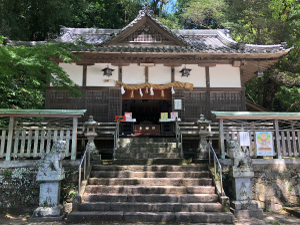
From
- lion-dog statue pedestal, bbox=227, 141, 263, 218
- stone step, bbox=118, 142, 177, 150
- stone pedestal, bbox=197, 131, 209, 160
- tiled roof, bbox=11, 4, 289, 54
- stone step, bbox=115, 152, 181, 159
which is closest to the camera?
lion-dog statue pedestal, bbox=227, 141, 263, 218

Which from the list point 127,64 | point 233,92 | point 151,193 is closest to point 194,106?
point 233,92

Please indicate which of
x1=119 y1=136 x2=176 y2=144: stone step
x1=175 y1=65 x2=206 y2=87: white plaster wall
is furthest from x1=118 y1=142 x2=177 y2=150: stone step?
x1=175 y1=65 x2=206 y2=87: white plaster wall

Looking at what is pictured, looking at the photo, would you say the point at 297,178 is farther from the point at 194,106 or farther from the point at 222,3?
the point at 222,3

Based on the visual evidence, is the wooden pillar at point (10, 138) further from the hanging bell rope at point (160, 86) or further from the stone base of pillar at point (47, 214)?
the hanging bell rope at point (160, 86)

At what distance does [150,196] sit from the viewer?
248 inches

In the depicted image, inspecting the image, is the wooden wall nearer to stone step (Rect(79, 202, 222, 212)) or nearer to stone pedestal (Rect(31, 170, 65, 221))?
stone pedestal (Rect(31, 170, 65, 221))

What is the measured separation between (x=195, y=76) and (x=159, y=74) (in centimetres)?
188

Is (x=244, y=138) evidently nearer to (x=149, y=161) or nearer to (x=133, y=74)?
(x=149, y=161)

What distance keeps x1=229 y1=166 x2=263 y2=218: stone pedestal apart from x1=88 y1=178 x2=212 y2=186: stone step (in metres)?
0.80

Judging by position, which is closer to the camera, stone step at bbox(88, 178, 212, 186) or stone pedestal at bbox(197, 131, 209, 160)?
stone step at bbox(88, 178, 212, 186)

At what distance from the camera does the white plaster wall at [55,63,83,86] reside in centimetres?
1118

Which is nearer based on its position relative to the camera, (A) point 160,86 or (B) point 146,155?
(B) point 146,155

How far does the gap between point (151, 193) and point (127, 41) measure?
8262 mm

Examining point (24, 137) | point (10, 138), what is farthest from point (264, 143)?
point (10, 138)
